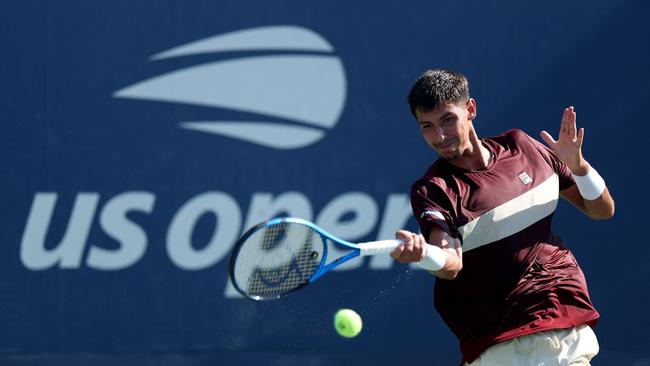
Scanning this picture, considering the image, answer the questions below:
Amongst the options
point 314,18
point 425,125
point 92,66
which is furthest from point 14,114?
point 425,125

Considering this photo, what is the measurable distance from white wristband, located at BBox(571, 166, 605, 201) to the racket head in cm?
89

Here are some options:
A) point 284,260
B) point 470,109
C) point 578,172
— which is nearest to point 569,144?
point 578,172

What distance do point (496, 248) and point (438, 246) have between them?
0.94 feet

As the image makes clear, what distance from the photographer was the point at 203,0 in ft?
18.4

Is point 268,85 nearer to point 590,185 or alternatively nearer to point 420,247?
point 590,185

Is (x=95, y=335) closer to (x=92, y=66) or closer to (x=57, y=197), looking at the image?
(x=57, y=197)

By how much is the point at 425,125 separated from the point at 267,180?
223cm

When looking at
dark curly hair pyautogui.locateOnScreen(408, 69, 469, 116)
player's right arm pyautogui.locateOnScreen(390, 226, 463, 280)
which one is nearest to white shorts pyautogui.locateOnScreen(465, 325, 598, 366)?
player's right arm pyautogui.locateOnScreen(390, 226, 463, 280)

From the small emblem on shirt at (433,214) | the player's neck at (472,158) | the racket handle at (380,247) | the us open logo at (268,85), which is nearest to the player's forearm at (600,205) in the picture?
the player's neck at (472,158)

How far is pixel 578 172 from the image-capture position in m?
3.64

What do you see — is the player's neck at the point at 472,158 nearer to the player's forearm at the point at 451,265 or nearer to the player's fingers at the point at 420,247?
the player's forearm at the point at 451,265

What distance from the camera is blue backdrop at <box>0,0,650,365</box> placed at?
18.2 feet

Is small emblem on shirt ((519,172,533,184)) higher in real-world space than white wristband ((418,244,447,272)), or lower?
higher

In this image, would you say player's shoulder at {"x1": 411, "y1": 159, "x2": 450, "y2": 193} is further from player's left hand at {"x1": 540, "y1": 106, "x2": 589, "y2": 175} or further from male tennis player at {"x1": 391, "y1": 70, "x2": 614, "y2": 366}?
player's left hand at {"x1": 540, "y1": 106, "x2": 589, "y2": 175}
